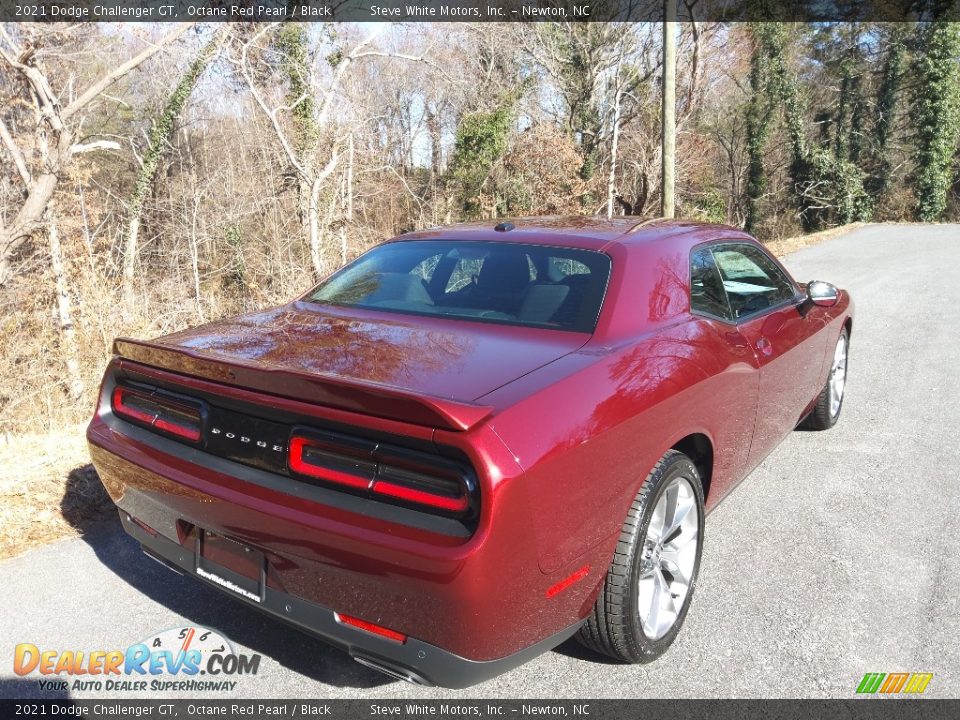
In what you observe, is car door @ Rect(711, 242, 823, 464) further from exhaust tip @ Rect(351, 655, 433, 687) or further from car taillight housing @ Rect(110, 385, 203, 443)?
car taillight housing @ Rect(110, 385, 203, 443)

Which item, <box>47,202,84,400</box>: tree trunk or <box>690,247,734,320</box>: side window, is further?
<box>47,202,84,400</box>: tree trunk

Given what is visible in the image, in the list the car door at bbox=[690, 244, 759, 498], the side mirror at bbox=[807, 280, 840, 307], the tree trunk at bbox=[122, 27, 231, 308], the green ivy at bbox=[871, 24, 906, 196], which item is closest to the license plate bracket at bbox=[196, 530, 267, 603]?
the car door at bbox=[690, 244, 759, 498]

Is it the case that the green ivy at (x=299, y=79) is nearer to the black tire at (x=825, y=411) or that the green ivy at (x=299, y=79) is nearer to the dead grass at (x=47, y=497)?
the dead grass at (x=47, y=497)

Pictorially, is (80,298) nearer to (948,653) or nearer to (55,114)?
(55,114)

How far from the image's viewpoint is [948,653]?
2.60 metres

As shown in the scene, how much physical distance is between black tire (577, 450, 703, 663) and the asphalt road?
0.11 metres

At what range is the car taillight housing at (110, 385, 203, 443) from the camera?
7.89 ft

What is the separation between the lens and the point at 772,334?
11.9 ft

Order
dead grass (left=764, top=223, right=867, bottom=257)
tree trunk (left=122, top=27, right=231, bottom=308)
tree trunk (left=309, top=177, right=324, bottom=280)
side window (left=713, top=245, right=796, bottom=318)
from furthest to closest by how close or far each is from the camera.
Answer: tree trunk (left=122, top=27, right=231, bottom=308) < dead grass (left=764, top=223, right=867, bottom=257) < tree trunk (left=309, top=177, right=324, bottom=280) < side window (left=713, top=245, right=796, bottom=318)

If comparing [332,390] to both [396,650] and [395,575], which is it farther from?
[396,650]

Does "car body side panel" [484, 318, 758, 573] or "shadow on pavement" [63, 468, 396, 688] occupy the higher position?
"car body side panel" [484, 318, 758, 573]

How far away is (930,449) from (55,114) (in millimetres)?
12361

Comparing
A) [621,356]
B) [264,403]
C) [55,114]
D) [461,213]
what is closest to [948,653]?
[621,356]

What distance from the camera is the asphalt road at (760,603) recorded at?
8.12ft
